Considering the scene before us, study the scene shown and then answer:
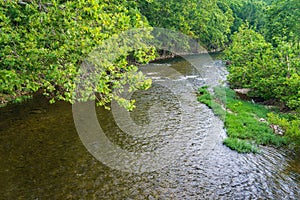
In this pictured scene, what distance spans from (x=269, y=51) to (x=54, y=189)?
18432 mm

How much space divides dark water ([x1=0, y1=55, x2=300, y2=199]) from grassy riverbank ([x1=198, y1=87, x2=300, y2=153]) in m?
0.72

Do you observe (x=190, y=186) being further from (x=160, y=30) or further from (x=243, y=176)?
(x=160, y=30)

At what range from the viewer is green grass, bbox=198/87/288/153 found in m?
15.7

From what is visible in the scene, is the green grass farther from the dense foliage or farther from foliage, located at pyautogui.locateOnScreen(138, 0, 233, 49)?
foliage, located at pyautogui.locateOnScreen(138, 0, 233, 49)

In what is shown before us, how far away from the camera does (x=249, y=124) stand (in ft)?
59.3

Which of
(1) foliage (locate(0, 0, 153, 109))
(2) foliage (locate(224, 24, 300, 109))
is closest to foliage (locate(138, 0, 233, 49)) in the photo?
(2) foliage (locate(224, 24, 300, 109))

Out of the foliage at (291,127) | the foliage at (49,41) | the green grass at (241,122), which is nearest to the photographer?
the foliage at (49,41)

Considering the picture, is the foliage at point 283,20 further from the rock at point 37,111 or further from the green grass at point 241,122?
the rock at point 37,111

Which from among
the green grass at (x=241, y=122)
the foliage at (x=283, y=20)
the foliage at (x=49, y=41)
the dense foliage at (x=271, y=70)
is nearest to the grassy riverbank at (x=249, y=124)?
the green grass at (x=241, y=122)

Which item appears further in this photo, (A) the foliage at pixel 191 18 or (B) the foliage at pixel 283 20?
(A) the foliage at pixel 191 18

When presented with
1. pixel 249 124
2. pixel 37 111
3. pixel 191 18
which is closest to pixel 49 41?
pixel 37 111

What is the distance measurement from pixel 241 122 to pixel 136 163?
8793mm

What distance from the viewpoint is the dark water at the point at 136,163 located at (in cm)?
1095

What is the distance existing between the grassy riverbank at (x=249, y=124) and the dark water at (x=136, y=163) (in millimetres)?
719
